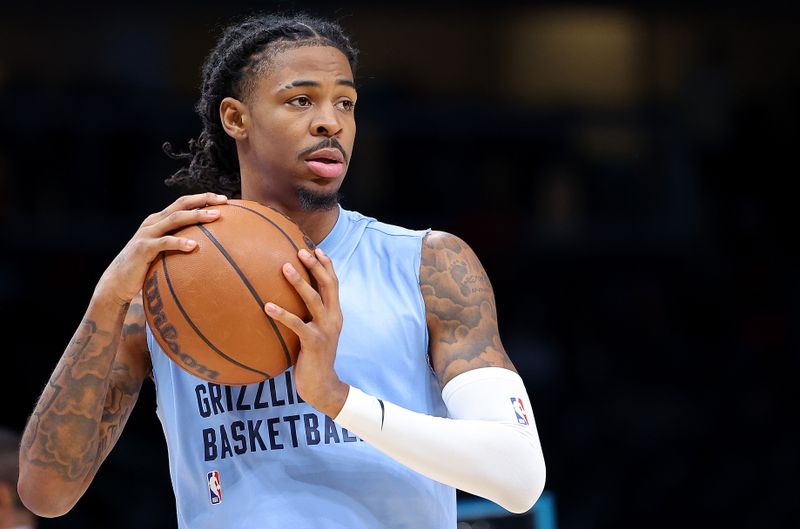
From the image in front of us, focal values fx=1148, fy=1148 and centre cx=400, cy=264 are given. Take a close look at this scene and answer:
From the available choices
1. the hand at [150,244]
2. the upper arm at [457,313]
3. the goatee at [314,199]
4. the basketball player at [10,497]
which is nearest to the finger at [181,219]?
the hand at [150,244]

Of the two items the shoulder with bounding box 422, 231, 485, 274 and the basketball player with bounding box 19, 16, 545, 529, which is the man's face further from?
the shoulder with bounding box 422, 231, 485, 274

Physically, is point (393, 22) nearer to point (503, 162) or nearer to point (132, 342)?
point (503, 162)

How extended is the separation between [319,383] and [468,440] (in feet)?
1.07

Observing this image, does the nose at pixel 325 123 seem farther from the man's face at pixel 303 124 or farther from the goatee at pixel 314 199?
the goatee at pixel 314 199

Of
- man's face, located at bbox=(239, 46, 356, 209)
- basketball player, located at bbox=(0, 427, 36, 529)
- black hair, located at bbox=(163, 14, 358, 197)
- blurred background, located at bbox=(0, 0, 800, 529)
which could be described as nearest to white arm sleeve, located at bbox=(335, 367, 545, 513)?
man's face, located at bbox=(239, 46, 356, 209)

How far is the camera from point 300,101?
2.58 meters

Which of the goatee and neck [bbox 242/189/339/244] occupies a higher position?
the goatee

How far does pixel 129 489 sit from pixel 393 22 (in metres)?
4.46

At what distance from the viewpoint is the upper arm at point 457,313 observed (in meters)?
2.48

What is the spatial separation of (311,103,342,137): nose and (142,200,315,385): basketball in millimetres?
305

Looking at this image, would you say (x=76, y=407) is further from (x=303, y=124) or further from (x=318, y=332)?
(x=303, y=124)

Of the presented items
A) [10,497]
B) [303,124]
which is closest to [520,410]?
[303,124]

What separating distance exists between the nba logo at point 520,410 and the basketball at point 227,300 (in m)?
0.48

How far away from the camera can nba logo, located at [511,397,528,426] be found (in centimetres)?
240
